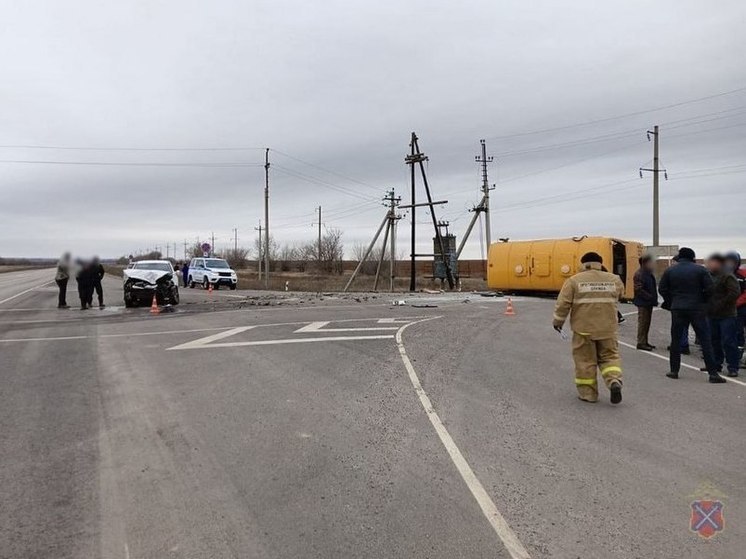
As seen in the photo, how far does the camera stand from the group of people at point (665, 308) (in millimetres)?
7113

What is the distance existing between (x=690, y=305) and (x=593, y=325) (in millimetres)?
2409

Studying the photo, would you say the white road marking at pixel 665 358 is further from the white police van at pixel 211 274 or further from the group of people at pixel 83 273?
the white police van at pixel 211 274

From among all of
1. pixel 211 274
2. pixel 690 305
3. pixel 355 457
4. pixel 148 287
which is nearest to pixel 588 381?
pixel 690 305

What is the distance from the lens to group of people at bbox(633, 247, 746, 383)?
28.1ft

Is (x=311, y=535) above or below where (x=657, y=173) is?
below

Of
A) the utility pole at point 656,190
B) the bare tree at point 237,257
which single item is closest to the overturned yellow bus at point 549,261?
the utility pole at point 656,190

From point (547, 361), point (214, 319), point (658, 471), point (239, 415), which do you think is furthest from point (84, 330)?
point (658, 471)

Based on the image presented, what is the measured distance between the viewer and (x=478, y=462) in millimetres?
4977

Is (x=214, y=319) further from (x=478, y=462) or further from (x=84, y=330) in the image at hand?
(x=478, y=462)

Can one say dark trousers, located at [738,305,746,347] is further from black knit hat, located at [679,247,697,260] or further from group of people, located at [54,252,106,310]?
group of people, located at [54,252,106,310]

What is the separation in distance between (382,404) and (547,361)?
413cm

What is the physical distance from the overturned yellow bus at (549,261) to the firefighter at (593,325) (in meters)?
19.9
